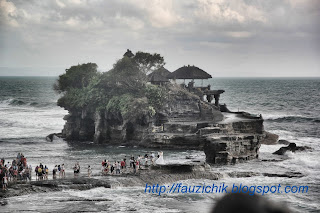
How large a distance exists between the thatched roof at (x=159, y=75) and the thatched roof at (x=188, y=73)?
91 centimetres

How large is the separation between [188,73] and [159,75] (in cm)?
383

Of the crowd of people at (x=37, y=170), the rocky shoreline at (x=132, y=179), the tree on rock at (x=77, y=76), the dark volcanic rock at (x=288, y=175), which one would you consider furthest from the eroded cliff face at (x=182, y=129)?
the crowd of people at (x=37, y=170)

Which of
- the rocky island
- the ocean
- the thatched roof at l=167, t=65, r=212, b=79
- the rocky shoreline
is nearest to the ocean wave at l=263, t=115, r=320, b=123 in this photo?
the ocean

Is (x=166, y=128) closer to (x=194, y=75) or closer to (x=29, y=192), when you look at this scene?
(x=194, y=75)

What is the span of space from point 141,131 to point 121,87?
7651 mm

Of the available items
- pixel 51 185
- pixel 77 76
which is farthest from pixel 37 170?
pixel 77 76

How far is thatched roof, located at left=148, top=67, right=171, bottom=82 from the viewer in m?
51.1

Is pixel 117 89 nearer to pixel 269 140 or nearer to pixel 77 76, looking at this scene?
pixel 77 76

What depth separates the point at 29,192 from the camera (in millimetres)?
24484

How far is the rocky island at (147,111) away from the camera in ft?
140

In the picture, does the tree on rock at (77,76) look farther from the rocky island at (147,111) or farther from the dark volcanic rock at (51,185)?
the dark volcanic rock at (51,185)

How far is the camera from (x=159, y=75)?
5181cm

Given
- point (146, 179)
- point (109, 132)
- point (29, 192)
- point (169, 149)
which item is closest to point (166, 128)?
point (169, 149)

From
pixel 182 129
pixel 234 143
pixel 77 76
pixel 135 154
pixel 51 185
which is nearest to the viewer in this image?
pixel 51 185
